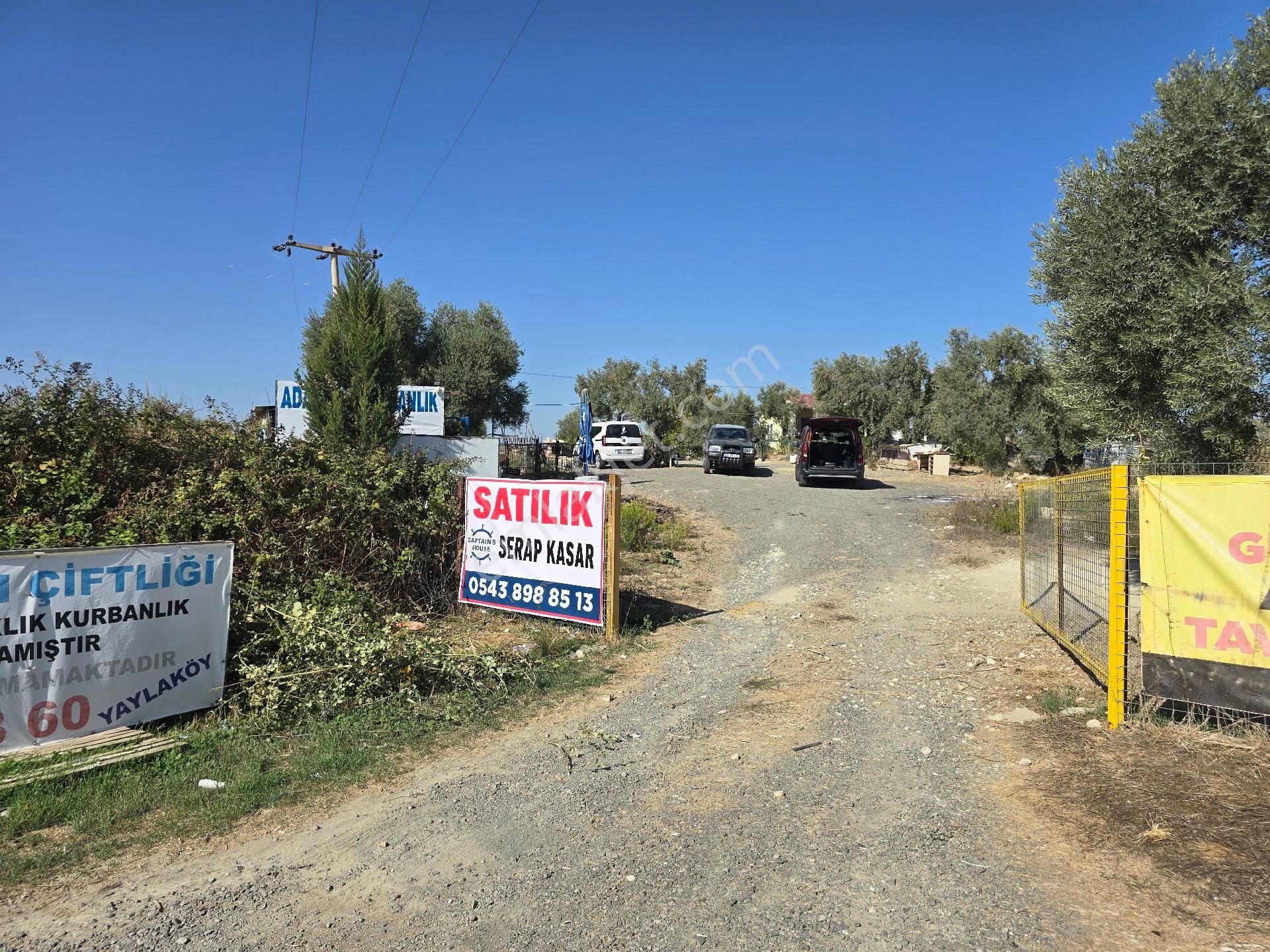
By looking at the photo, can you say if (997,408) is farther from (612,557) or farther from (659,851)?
(659,851)

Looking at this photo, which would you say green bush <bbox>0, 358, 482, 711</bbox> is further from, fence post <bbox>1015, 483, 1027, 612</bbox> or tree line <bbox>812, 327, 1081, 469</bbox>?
tree line <bbox>812, 327, 1081, 469</bbox>

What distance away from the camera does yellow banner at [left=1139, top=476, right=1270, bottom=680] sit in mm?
4500

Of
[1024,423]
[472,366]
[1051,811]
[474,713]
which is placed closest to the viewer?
[1051,811]

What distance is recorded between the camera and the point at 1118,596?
4.99 metres

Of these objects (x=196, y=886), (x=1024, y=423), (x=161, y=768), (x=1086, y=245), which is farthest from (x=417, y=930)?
(x=1024, y=423)

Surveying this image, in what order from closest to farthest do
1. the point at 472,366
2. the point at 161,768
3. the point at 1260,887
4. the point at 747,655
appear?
the point at 1260,887
the point at 161,768
the point at 747,655
the point at 472,366

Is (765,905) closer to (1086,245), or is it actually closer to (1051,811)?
(1051,811)

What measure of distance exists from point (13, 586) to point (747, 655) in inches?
230

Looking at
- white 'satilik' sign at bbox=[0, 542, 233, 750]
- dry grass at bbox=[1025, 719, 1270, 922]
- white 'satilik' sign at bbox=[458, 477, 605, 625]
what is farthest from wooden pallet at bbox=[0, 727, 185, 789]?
dry grass at bbox=[1025, 719, 1270, 922]

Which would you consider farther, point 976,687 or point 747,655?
point 747,655

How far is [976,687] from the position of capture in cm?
618

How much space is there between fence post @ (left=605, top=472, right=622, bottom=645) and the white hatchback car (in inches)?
859

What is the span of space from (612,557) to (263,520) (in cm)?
342

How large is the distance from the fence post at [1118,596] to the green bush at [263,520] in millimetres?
4594
